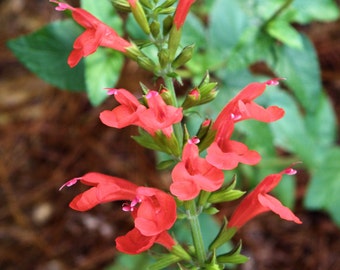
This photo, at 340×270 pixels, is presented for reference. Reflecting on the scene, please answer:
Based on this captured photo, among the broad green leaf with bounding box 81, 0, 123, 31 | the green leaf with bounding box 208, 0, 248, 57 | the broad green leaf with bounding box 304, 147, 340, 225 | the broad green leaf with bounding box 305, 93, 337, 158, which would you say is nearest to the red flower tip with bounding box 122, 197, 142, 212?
the broad green leaf with bounding box 81, 0, 123, 31

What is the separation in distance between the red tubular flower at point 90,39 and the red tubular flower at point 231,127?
0.27 meters

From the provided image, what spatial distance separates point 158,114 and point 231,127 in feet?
0.63

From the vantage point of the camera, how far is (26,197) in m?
3.09

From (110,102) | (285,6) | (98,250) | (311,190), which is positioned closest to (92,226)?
(98,250)

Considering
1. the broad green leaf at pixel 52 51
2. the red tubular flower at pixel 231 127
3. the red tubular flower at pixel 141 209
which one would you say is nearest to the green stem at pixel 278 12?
the broad green leaf at pixel 52 51

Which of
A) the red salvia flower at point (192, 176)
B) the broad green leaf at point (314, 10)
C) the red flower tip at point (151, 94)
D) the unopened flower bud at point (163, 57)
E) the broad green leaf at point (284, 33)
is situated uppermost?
the unopened flower bud at point (163, 57)

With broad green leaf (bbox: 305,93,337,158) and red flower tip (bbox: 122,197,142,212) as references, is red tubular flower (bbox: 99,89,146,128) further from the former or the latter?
broad green leaf (bbox: 305,93,337,158)

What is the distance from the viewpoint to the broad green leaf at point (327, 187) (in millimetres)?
2277

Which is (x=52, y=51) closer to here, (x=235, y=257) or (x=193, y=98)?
(x=193, y=98)

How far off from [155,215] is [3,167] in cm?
209

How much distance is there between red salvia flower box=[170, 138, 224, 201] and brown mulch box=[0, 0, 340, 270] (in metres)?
1.62

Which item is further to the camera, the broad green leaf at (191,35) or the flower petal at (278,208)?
the broad green leaf at (191,35)

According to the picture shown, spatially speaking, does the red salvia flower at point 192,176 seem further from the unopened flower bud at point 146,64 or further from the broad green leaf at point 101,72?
the broad green leaf at point 101,72

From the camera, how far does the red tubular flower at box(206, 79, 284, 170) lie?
43.4 inches
